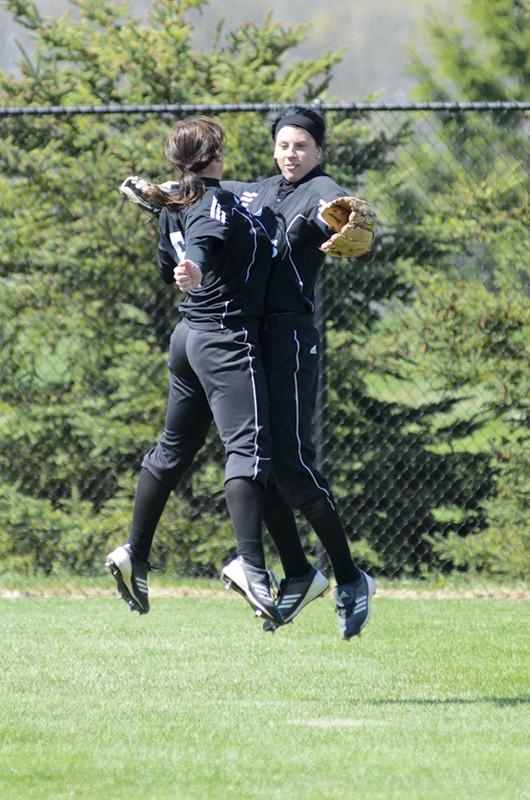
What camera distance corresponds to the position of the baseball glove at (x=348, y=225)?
14.7ft

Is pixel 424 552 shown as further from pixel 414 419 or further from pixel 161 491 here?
pixel 161 491

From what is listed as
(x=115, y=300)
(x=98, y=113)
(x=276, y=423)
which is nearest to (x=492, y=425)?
(x=115, y=300)

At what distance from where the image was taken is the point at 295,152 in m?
4.91

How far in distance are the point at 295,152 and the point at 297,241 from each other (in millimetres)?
354

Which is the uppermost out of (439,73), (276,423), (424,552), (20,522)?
(439,73)

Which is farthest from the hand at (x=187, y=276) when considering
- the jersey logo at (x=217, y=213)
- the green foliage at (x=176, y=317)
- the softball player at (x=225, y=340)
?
the green foliage at (x=176, y=317)

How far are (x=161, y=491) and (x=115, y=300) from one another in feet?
11.3

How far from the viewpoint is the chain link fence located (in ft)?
26.2

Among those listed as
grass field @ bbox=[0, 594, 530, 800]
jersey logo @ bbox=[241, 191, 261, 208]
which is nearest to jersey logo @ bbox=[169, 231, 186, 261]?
jersey logo @ bbox=[241, 191, 261, 208]

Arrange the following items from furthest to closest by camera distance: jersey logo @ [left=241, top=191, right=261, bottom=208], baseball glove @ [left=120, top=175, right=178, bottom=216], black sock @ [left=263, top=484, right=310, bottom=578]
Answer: jersey logo @ [left=241, top=191, right=261, bottom=208] < black sock @ [left=263, top=484, right=310, bottom=578] < baseball glove @ [left=120, top=175, right=178, bottom=216]

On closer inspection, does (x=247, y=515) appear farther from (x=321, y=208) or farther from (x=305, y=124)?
(x=305, y=124)

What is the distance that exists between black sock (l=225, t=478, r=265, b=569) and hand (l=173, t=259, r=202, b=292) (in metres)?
0.75

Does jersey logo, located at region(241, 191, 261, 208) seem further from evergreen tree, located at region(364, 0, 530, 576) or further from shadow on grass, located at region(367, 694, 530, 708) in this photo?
evergreen tree, located at region(364, 0, 530, 576)

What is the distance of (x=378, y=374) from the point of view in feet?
26.8
